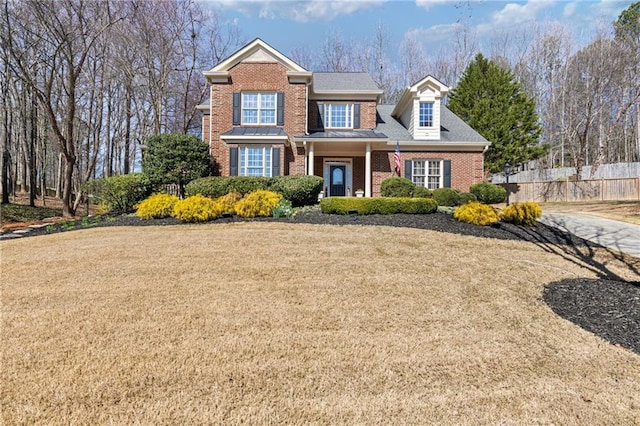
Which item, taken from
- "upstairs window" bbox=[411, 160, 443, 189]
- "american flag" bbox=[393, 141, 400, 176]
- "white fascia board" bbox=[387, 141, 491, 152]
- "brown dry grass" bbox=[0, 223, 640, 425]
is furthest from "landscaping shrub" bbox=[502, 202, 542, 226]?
"white fascia board" bbox=[387, 141, 491, 152]

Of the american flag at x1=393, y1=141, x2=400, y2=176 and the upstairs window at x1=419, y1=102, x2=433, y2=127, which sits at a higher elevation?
the upstairs window at x1=419, y1=102, x2=433, y2=127

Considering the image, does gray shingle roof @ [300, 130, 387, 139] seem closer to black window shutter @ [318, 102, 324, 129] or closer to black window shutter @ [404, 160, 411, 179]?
black window shutter @ [318, 102, 324, 129]

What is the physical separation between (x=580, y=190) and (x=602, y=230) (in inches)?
479

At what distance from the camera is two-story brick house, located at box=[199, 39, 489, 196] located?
15.6m

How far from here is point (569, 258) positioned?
7762 millimetres

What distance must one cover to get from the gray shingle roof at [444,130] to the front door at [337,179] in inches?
114

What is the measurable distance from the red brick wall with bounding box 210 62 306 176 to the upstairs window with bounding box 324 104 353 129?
6.09ft

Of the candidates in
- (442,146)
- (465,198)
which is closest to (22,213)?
(442,146)

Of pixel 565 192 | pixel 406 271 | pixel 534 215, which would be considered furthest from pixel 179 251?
pixel 565 192

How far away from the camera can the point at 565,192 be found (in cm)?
2073

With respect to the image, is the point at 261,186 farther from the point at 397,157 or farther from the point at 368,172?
the point at 397,157

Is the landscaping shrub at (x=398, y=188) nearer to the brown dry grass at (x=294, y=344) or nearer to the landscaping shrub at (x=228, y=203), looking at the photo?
the landscaping shrub at (x=228, y=203)

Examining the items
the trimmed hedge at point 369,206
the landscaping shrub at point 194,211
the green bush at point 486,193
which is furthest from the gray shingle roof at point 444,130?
the landscaping shrub at point 194,211

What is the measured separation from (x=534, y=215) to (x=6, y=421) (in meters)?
12.1
